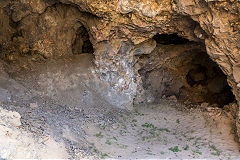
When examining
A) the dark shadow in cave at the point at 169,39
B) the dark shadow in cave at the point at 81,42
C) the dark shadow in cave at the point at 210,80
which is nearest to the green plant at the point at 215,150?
the dark shadow in cave at the point at 169,39

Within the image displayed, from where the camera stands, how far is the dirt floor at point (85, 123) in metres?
6.02

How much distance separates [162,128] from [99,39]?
4290 mm

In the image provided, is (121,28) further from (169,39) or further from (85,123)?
(169,39)

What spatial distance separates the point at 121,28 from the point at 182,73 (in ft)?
20.5

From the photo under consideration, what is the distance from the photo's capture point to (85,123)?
8273 millimetres

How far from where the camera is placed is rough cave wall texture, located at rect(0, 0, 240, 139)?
24.3ft

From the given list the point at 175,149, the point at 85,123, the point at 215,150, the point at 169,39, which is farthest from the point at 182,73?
the point at 85,123

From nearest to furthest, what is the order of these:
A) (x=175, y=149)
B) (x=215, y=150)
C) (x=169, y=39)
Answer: (x=175, y=149), (x=215, y=150), (x=169, y=39)

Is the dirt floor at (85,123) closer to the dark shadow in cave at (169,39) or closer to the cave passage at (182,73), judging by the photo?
the cave passage at (182,73)

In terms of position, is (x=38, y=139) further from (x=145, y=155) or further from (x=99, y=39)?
(x=99, y=39)

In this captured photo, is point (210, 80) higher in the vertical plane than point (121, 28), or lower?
lower

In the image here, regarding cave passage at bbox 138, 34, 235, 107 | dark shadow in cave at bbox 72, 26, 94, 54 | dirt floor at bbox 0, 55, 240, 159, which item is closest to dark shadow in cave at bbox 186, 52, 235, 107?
cave passage at bbox 138, 34, 235, 107

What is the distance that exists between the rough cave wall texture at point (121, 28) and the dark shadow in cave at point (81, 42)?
1.34 feet

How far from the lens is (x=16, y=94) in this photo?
858cm
